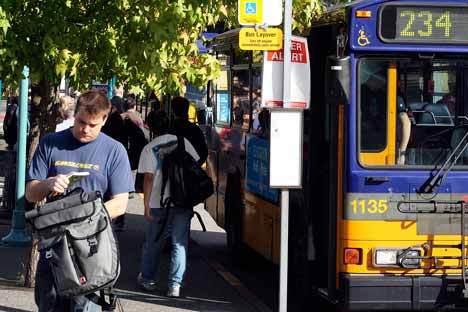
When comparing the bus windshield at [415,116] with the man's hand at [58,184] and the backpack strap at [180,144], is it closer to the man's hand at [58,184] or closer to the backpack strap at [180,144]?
the backpack strap at [180,144]

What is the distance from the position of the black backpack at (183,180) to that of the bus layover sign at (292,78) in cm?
265

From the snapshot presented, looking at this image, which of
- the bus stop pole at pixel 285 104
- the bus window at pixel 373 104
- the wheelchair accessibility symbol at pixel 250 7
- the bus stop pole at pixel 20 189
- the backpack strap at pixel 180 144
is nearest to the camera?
the bus stop pole at pixel 285 104

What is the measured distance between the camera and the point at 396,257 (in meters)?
7.67

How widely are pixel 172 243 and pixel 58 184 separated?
Answer: 174 inches

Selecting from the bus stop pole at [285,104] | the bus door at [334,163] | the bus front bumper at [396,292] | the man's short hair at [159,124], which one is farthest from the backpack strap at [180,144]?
the bus stop pole at [285,104]

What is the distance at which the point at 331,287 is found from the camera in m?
7.91

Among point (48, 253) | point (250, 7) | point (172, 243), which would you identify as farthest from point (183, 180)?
point (48, 253)

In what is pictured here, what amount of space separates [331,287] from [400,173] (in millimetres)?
1061

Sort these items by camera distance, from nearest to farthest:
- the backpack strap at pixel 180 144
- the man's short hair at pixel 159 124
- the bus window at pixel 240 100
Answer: the backpack strap at pixel 180 144 < the man's short hair at pixel 159 124 < the bus window at pixel 240 100

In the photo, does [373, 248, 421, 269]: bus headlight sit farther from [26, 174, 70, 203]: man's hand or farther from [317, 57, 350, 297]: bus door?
[26, 174, 70, 203]: man's hand

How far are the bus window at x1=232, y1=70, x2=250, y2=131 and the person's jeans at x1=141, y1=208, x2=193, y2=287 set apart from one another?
1.50 metres

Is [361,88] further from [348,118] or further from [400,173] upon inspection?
[400,173]

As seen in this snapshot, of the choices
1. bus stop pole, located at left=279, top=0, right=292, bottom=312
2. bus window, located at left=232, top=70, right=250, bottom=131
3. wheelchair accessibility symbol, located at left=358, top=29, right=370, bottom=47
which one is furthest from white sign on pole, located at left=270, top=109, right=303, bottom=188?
bus window, located at left=232, top=70, right=250, bottom=131

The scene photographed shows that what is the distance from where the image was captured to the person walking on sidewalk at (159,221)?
Answer: 9.57 metres
